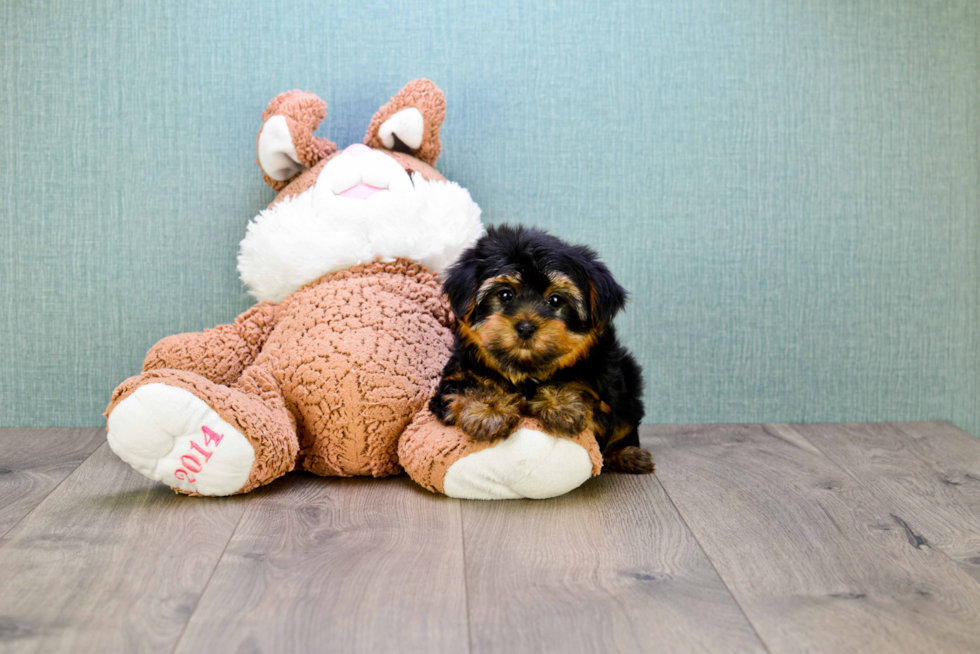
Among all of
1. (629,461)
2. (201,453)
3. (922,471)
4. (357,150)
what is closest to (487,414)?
(629,461)

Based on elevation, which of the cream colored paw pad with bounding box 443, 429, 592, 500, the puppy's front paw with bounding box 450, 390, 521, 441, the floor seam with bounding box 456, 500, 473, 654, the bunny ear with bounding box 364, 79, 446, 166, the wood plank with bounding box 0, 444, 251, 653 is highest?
the bunny ear with bounding box 364, 79, 446, 166

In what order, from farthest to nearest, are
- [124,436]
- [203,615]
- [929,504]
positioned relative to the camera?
[929,504]
[124,436]
[203,615]

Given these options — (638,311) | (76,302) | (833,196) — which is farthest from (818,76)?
(76,302)

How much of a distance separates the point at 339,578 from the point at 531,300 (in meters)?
0.71

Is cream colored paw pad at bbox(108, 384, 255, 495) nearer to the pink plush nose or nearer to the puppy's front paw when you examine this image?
the puppy's front paw

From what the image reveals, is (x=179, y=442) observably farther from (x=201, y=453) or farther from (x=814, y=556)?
(x=814, y=556)

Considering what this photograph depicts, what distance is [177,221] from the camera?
8.40 ft

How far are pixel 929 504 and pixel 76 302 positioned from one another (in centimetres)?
252

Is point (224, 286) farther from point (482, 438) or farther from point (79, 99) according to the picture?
point (482, 438)

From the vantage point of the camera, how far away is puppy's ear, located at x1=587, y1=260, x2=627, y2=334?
1.84 m

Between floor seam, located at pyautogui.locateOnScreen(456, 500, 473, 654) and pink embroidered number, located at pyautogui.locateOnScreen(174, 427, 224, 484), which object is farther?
pink embroidered number, located at pyautogui.locateOnScreen(174, 427, 224, 484)

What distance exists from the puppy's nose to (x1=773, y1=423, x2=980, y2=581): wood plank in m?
0.97

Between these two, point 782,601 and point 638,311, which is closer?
point 782,601

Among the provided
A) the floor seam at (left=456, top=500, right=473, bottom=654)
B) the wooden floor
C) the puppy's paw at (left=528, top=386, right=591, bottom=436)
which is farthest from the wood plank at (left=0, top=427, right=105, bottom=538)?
the puppy's paw at (left=528, top=386, right=591, bottom=436)
